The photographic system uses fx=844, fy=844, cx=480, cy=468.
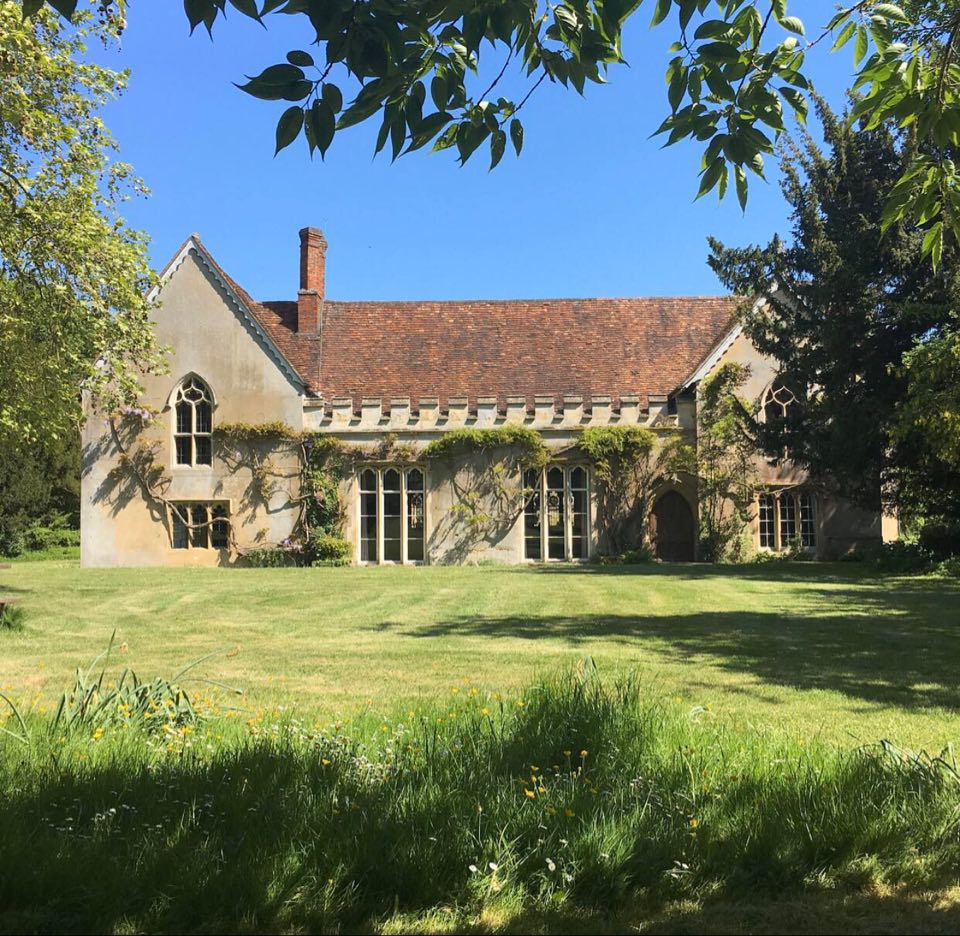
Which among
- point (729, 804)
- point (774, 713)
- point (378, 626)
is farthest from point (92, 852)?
point (378, 626)

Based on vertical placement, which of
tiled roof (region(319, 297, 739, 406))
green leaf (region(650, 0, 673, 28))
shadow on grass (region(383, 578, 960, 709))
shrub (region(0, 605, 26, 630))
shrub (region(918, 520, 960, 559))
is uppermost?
tiled roof (region(319, 297, 739, 406))

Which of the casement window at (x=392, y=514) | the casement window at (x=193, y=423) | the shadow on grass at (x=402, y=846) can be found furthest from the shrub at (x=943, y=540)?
the casement window at (x=193, y=423)

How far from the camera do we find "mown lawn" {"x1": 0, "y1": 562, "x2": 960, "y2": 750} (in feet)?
22.1

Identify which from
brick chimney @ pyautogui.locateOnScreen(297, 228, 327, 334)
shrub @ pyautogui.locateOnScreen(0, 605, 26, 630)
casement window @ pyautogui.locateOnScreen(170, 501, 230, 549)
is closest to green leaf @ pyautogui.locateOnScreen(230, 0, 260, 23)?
shrub @ pyautogui.locateOnScreen(0, 605, 26, 630)

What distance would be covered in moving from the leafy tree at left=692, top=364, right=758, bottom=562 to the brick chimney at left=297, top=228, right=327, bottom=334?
42.6ft

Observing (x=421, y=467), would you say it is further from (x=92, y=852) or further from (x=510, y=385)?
(x=92, y=852)

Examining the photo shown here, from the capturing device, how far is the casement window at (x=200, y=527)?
1025 inches

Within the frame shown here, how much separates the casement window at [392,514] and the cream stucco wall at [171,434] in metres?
2.44

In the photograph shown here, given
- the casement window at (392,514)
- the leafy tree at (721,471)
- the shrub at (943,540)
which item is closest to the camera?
the shrub at (943,540)

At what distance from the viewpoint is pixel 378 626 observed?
11.3 m

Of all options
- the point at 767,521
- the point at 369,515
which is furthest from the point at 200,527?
the point at 767,521

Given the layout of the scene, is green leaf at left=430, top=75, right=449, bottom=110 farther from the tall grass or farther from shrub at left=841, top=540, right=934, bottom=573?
shrub at left=841, top=540, right=934, bottom=573

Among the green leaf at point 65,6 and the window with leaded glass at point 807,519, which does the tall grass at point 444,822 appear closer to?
the green leaf at point 65,6

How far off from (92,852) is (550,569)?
18.9 m
